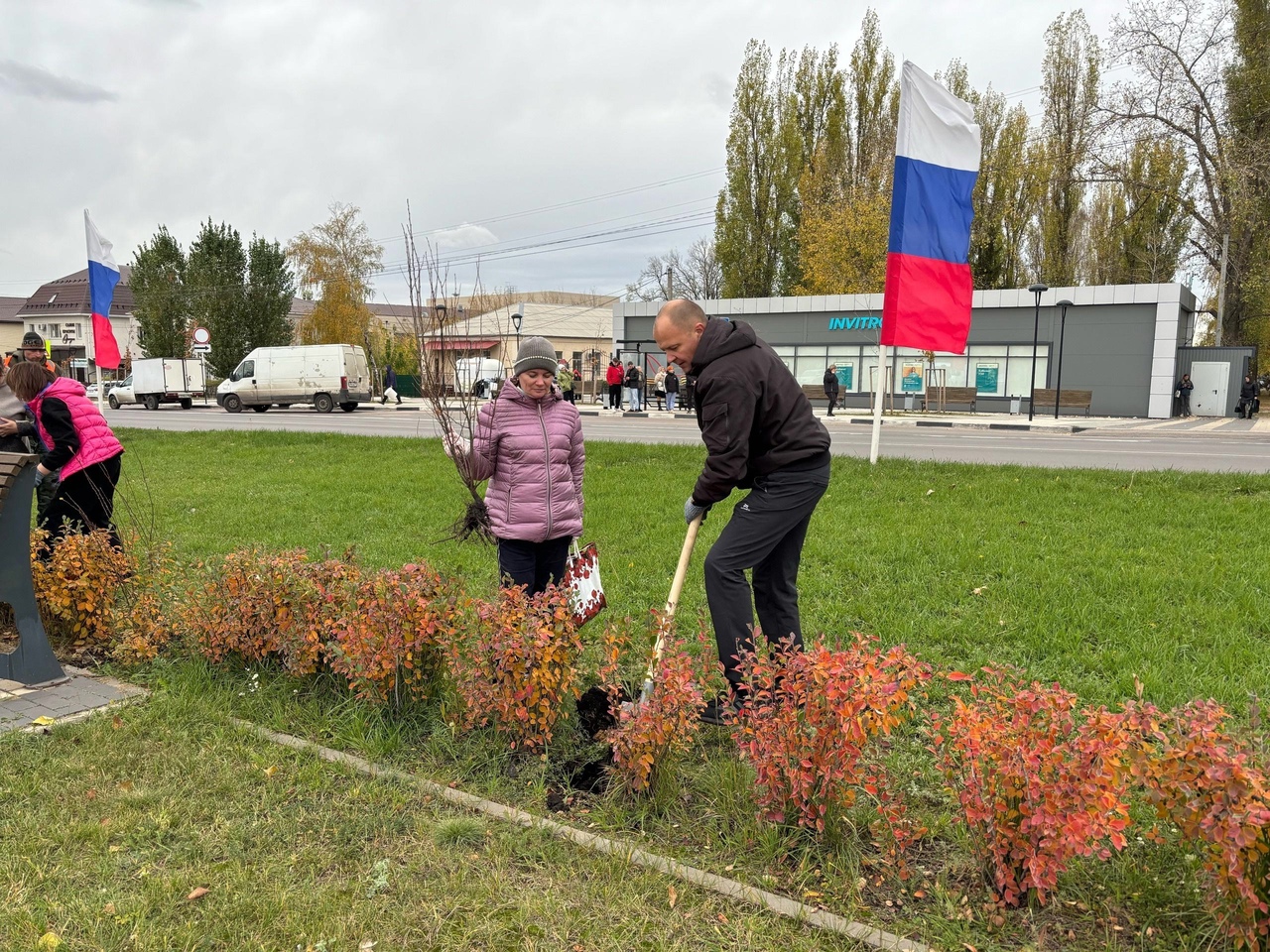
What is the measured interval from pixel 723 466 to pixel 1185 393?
103ft

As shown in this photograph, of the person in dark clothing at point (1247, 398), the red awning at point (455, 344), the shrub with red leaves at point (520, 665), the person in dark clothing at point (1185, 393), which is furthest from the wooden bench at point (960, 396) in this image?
the shrub with red leaves at point (520, 665)

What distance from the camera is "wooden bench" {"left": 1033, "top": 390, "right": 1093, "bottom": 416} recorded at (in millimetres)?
28891

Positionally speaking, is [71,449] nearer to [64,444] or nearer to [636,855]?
[64,444]

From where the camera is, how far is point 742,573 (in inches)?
144

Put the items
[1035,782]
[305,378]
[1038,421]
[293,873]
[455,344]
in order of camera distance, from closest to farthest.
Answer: [1035,782]
[293,873]
[455,344]
[1038,421]
[305,378]

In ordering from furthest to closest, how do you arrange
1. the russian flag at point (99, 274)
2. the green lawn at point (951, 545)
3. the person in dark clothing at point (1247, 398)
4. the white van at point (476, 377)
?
the person in dark clothing at point (1247, 398), the russian flag at point (99, 274), the white van at point (476, 377), the green lawn at point (951, 545)

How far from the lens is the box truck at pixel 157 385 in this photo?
3678cm

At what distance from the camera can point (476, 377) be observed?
5.08 meters

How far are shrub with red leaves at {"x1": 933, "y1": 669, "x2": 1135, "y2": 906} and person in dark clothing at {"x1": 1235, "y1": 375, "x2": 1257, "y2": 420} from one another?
32565 mm

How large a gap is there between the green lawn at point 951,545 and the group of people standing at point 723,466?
2.01 ft

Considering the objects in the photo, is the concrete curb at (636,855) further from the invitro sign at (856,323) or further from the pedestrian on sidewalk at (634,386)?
the invitro sign at (856,323)

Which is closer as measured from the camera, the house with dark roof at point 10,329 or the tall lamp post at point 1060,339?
the tall lamp post at point 1060,339

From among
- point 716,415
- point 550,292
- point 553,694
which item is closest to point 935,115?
point 716,415

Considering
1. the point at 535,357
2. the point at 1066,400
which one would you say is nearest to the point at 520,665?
the point at 535,357
